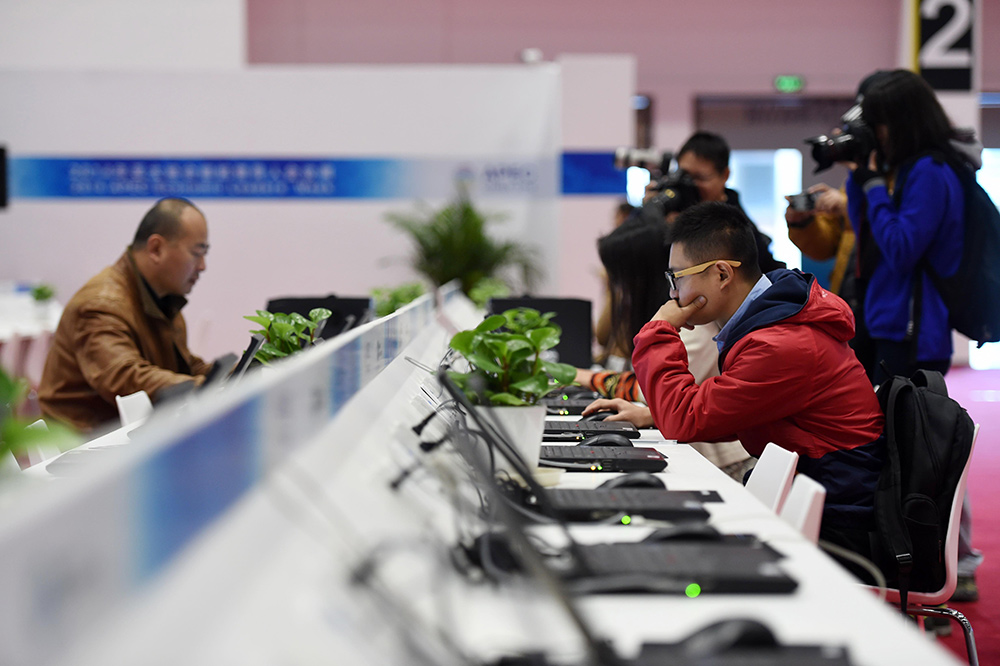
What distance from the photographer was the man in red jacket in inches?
76.7

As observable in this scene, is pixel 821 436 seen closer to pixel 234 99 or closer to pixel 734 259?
pixel 734 259

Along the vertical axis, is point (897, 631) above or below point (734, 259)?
below

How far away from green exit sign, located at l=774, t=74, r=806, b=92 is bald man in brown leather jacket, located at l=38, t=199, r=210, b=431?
24.1ft

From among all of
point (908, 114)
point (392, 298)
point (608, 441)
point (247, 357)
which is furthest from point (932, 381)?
point (392, 298)

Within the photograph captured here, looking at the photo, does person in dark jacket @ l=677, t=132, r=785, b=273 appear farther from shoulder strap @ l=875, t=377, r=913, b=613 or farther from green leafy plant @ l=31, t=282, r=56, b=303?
green leafy plant @ l=31, t=282, r=56, b=303

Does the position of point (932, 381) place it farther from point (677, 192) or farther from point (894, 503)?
point (677, 192)

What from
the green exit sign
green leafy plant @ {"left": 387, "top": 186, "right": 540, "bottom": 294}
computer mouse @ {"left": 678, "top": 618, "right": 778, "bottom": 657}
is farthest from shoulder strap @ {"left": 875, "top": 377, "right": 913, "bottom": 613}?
the green exit sign

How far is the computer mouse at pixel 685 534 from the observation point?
1.23 meters

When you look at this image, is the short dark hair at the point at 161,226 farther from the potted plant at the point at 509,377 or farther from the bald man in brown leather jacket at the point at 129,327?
the potted plant at the point at 509,377

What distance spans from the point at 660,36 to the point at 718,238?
301 inches

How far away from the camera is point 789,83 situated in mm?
9242

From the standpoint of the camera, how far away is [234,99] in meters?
7.96

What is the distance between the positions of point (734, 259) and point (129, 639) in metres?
1.79

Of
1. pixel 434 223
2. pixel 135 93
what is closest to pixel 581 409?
pixel 434 223
